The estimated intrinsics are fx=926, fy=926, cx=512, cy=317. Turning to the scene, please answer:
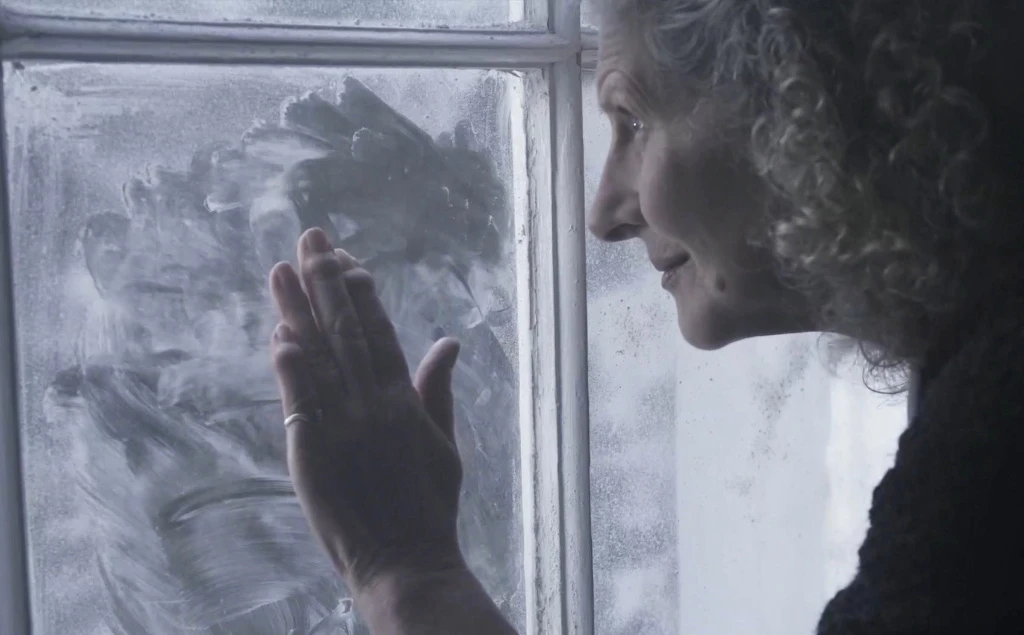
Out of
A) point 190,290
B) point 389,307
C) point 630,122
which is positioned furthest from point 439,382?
point 630,122

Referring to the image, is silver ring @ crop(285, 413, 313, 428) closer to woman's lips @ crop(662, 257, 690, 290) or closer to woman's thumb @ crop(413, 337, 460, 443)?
woman's thumb @ crop(413, 337, 460, 443)

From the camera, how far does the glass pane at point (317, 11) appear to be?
106cm

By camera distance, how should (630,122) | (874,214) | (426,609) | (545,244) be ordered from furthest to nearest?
(545,244), (426,609), (630,122), (874,214)

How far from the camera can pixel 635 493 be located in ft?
4.72

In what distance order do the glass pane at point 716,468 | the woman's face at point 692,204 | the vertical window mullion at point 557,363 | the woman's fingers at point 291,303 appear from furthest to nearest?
the glass pane at point 716,468 → the vertical window mullion at point 557,363 → the woman's fingers at point 291,303 → the woman's face at point 692,204

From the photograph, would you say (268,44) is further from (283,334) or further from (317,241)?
(283,334)

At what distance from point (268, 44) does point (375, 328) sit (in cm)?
37

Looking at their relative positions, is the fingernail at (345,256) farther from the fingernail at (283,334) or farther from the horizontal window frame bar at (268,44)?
the horizontal window frame bar at (268,44)

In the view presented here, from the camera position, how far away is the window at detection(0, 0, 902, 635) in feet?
3.51

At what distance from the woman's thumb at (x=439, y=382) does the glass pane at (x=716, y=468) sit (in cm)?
25

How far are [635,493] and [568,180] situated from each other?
0.50m

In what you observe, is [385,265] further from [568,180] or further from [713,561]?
[713,561]

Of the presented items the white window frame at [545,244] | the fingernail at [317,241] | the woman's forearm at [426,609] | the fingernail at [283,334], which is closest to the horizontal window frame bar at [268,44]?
the white window frame at [545,244]

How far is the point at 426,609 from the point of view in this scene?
111 cm
